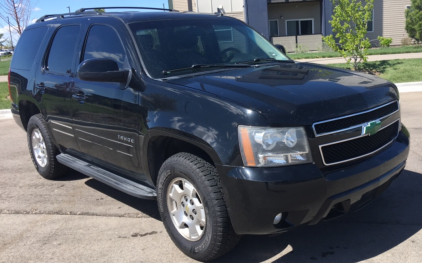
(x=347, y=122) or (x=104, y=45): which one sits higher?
(x=104, y=45)

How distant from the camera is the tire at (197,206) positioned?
3.21 m

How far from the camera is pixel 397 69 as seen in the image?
47.5ft

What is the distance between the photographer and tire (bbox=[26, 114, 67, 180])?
18.4 ft

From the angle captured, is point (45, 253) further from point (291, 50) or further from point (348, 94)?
point (291, 50)

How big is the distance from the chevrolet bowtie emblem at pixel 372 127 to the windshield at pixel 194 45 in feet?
4.72

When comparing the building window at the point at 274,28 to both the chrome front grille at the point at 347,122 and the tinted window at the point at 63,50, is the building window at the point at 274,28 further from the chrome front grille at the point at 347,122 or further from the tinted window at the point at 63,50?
the chrome front grille at the point at 347,122

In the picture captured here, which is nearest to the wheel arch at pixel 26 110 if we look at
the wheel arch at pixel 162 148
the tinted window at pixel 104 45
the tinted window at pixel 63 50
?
the tinted window at pixel 63 50

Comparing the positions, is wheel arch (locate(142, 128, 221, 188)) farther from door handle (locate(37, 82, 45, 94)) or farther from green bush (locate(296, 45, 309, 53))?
green bush (locate(296, 45, 309, 53))

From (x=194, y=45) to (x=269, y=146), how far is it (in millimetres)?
1754

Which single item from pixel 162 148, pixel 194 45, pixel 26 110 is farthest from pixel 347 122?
pixel 26 110

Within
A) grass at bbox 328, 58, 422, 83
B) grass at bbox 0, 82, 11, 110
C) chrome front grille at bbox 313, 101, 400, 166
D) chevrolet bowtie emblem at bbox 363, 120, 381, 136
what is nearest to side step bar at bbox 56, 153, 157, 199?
chrome front grille at bbox 313, 101, 400, 166

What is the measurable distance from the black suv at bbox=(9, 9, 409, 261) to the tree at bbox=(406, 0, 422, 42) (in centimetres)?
2288

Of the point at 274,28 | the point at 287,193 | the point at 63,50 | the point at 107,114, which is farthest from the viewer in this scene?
the point at 274,28

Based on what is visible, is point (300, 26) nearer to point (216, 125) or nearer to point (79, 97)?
point (79, 97)
